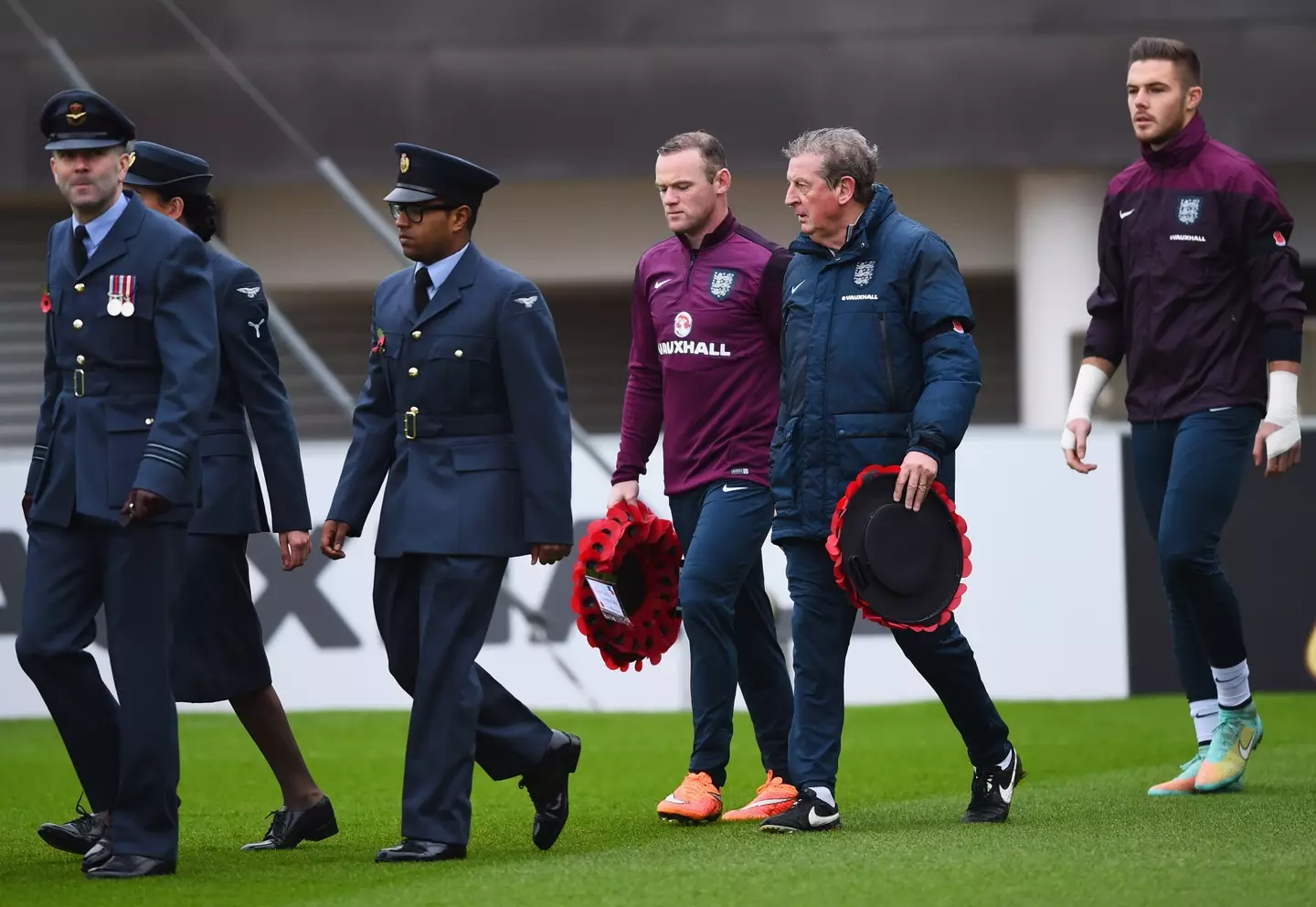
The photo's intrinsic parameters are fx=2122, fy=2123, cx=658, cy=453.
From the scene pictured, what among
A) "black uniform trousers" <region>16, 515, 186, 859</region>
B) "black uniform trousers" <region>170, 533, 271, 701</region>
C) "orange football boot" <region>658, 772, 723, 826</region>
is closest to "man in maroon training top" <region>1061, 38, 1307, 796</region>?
"orange football boot" <region>658, 772, 723, 826</region>

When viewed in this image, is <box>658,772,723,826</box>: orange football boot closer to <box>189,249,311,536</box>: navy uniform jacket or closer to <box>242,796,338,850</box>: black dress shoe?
<box>242,796,338,850</box>: black dress shoe

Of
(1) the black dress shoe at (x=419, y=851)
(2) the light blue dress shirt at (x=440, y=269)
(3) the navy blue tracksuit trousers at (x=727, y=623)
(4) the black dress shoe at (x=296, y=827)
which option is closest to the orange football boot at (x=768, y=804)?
(3) the navy blue tracksuit trousers at (x=727, y=623)

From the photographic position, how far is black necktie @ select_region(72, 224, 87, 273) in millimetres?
5668

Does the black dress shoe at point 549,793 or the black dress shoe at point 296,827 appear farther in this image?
the black dress shoe at point 296,827

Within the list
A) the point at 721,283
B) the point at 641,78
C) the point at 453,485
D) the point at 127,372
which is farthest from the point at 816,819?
the point at 641,78

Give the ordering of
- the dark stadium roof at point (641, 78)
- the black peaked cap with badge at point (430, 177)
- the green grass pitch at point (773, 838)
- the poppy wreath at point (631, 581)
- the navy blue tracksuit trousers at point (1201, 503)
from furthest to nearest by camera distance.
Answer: the dark stadium roof at point (641, 78) → the poppy wreath at point (631, 581) → the navy blue tracksuit trousers at point (1201, 503) → the black peaked cap with badge at point (430, 177) → the green grass pitch at point (773, 838)

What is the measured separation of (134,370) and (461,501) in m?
0.93

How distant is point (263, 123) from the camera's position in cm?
1498

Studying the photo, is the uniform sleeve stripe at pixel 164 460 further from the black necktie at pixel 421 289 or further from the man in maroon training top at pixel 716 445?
the man in maroon training top at pixel 716 445

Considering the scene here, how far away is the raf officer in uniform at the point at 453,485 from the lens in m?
5.62

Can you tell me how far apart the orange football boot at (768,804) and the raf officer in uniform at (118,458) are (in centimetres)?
170

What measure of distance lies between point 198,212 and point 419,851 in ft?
7.13

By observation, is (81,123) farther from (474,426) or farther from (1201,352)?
(1201,352)

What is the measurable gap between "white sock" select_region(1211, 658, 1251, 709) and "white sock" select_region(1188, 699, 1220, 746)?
12cm
